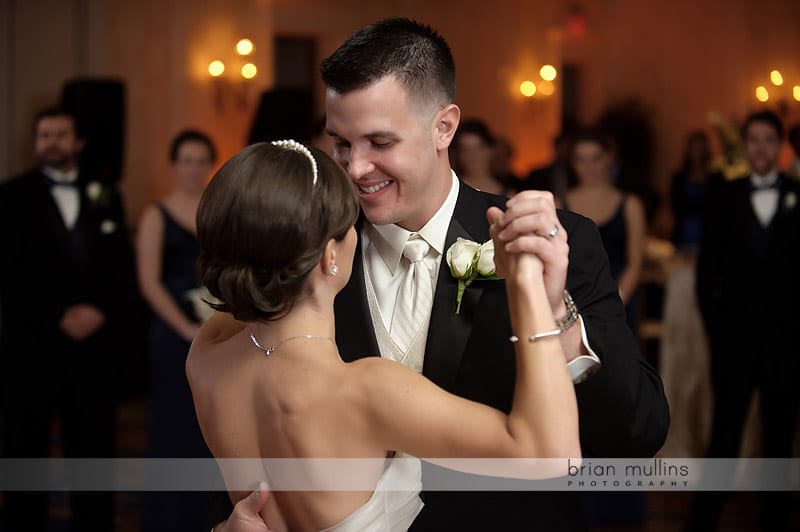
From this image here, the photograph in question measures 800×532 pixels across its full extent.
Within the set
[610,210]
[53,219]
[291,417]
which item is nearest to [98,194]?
[53,219]

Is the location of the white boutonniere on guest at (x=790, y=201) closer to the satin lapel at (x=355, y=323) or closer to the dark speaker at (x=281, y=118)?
the dark speaker at (x=281, y=118)

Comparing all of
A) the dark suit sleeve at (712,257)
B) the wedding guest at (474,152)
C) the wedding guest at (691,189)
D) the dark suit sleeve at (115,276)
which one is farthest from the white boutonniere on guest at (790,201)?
the wedding guest at (691,189)

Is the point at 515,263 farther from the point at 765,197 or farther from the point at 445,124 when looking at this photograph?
the point at 765,197

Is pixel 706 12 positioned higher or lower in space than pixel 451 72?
higher

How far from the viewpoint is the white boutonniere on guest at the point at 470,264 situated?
1859 millimetres

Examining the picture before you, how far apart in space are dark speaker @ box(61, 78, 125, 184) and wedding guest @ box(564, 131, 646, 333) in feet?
13.7

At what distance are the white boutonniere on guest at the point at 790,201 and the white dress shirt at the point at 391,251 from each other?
10.0ft

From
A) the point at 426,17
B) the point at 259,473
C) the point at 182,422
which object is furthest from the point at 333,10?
the point at 259,473

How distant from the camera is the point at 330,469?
1556mm

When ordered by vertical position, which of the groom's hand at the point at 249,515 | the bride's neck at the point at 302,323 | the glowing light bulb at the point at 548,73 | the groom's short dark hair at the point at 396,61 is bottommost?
the groom's hand at the point at 249,515

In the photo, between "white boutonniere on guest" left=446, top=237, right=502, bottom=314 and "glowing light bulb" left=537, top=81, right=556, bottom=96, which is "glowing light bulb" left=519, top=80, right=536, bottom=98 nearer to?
"glowing light bulb" left=537, top=81, right=556, bottom=96

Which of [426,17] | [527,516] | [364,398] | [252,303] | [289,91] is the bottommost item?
[527,516]

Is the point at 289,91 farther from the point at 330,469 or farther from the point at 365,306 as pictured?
the point at 330,469

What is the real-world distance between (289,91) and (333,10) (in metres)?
5.37
